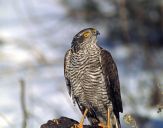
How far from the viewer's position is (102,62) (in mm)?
6531

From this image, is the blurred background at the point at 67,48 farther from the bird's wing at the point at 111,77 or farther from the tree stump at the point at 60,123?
the tree stump at the point at 60,123

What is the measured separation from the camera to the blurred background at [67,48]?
1108cm

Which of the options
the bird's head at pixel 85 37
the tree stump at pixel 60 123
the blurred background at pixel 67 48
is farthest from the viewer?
the blurred background at pixel 67 48

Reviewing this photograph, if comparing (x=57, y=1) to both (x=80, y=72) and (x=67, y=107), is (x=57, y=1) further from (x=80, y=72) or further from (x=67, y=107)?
(x=80, y=72)

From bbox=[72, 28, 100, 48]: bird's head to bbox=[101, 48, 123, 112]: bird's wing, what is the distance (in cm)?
16

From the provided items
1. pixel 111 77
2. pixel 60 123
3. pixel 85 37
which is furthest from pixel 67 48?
pixel 60 123

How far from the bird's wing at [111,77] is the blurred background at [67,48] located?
9.36 feet

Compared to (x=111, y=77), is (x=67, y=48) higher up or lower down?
higher up

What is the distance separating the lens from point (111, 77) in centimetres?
665

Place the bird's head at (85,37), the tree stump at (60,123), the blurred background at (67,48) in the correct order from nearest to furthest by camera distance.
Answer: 1. the tree stump at (60,123)
2. the bird's head at (85,37)
3. the blurred background at (67,48)

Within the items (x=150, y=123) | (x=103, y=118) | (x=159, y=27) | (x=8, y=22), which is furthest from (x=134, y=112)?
(x=8, y=22)

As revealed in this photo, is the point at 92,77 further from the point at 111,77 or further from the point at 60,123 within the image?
the point at 60,123

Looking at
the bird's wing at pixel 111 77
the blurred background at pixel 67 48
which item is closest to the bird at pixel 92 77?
the bird's wing at pixel 111 77

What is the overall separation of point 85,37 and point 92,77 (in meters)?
0.35
